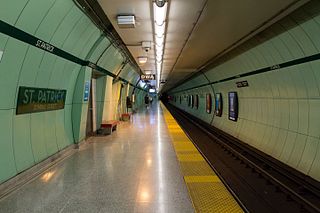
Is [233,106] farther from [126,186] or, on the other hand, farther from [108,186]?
[108,186]

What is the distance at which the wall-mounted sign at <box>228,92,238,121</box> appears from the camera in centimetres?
1197

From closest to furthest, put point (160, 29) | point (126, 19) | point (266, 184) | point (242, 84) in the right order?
point (126, 19) → point (266, 184) → point (160, 29) → point (242, 84)

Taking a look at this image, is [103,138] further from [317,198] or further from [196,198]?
[317,198]

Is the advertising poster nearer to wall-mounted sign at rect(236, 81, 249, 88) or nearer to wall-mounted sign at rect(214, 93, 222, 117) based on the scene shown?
wall-mounted sign at rect(214, 93, 222, 117)

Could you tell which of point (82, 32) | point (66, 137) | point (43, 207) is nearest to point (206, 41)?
point (82, 32)

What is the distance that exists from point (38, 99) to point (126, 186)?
2702 millimetres

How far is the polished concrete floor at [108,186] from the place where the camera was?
3.78 metres

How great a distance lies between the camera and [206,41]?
28.5 feet

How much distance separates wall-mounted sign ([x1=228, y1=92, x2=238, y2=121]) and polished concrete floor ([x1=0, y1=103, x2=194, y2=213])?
593 centimetres

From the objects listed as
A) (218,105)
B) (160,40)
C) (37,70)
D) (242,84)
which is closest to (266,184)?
(242,84)

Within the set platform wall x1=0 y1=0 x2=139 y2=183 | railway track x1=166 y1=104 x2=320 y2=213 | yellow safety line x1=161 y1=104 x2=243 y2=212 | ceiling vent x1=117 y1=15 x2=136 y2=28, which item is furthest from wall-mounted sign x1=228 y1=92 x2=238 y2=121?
ceiling vent x1=117 y1=15 x2=136 y2=28

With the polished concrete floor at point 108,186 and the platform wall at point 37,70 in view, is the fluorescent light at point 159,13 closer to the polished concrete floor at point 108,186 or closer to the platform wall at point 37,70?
the platform wall at point 37,70

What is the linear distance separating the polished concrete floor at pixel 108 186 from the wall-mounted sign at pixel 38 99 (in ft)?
4.61

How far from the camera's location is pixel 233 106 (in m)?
12.3
